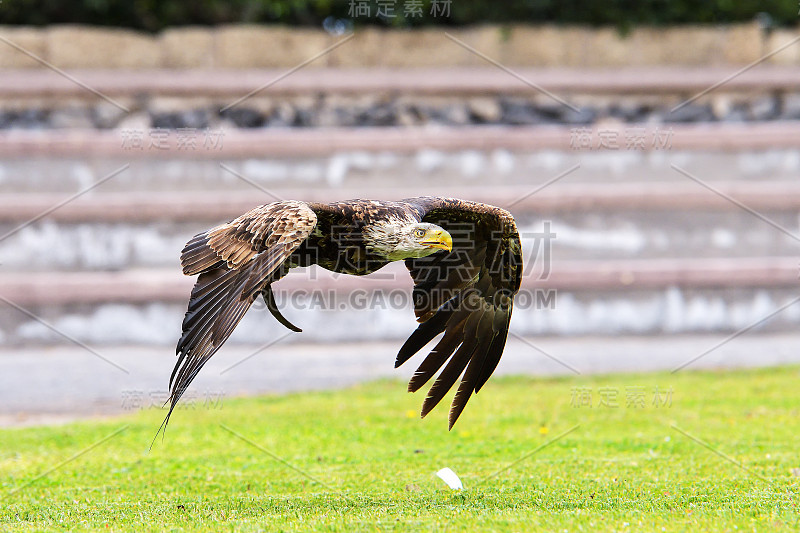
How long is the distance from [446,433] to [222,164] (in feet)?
22.3

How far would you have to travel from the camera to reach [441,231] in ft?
22.6

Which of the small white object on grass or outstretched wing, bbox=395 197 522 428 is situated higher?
outstretched wing, bbox=395 197 522 428

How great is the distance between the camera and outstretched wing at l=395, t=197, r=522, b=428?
7223 mm

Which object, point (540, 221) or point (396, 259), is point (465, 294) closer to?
point (396, 259)

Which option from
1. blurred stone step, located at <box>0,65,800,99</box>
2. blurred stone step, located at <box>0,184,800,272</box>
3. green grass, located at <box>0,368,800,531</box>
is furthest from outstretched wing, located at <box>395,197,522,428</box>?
blurred stone step, located at <box>0,65,800,99</box>

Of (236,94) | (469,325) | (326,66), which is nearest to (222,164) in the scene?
(236,94)

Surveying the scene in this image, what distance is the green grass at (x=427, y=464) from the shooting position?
5.94 meters

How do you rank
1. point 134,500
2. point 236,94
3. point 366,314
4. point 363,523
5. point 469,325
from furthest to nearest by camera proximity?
point 236,94
point 366,314
point 469,325
point 134,500
point 363,523

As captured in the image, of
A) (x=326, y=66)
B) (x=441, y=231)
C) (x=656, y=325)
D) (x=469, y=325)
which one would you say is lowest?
(x=656, y=325)

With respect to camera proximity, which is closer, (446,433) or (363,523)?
(363,523)

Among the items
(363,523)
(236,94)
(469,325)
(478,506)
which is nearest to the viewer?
(363,523)

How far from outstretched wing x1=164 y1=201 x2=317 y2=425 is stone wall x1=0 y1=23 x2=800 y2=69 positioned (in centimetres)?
947

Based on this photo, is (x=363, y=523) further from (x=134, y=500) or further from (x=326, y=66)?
(x=326, y=66)

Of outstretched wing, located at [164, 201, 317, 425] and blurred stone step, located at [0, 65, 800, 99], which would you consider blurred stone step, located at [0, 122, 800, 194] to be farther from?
outstretched wing, located at [164, 201, 317, 425]
